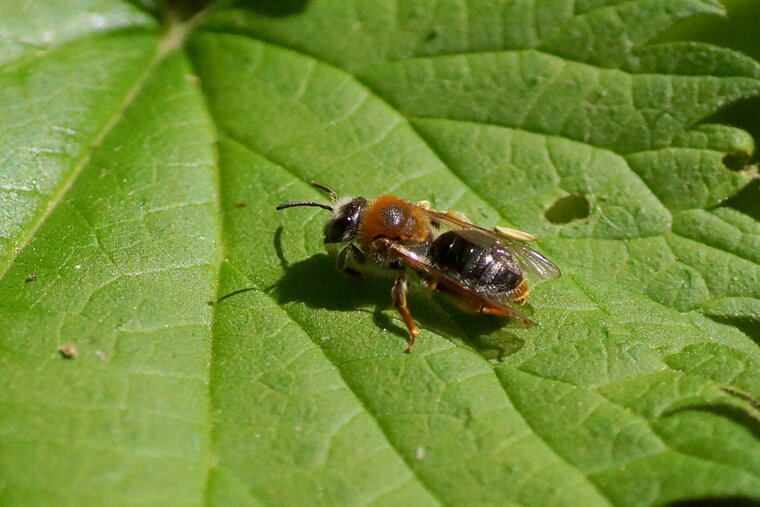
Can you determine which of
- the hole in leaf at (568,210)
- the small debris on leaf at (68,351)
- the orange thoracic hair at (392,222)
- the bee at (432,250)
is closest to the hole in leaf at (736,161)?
the hole in leaf at (568,210)

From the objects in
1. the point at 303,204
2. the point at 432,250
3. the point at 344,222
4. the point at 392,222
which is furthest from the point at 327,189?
the point at 432,250

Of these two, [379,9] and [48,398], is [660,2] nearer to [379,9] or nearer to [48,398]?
[379,9]

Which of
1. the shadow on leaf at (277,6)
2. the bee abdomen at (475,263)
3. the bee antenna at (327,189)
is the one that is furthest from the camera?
the shadow on leaf at (277,6)

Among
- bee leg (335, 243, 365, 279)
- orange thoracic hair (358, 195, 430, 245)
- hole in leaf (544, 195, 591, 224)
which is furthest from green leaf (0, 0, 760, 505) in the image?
orange thoracic hair (358, 195, 430, 245)

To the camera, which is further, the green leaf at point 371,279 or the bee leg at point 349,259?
the bee leg at point 349,259

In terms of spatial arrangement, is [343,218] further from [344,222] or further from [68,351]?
[68,351]

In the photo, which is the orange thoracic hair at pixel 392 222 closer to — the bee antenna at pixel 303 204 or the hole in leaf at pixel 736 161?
the bee antenna at pixel 303 204

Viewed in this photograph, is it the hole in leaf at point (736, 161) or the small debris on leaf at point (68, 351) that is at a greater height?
the hole in leaf at point (736, 161)
